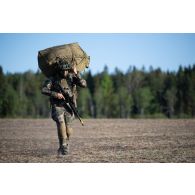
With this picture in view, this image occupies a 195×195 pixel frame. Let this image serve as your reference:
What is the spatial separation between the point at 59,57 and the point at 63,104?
1113mm

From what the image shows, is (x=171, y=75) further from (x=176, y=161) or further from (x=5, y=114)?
(x=176, y=161)

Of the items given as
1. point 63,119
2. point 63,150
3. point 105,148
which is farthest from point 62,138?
point 105,148

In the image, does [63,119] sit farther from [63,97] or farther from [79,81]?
[79,81]

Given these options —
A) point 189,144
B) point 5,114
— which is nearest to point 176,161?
point 189,144

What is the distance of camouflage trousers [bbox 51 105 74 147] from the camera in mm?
12516

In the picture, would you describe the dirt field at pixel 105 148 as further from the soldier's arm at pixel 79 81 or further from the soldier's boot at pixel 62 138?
the soldier's arm at pixel 79 81

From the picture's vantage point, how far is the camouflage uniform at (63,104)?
12.5 meters

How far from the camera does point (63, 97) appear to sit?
40.7ft

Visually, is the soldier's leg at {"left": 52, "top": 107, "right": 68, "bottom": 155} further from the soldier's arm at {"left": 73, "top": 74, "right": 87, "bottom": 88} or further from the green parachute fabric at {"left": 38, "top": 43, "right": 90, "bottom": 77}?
the green parachute fabric at {"left": 38, "top": 43, "right": 90, "bottom": 77}

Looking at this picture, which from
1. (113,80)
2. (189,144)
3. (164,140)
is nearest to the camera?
(189,144)

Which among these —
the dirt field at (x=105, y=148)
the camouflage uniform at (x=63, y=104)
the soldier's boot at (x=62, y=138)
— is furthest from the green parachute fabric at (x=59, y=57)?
the dirt field at (x=105, y=148)

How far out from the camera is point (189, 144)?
14914mm

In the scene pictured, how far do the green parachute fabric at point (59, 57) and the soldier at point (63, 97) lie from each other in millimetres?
221
